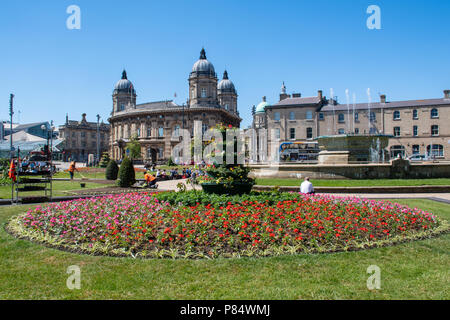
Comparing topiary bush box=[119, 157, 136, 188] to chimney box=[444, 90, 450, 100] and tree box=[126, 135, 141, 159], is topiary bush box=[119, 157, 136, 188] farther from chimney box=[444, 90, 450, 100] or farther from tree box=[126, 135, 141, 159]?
chimney box=[444, 90, 450, 100]

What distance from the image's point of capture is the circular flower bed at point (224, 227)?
277 inches

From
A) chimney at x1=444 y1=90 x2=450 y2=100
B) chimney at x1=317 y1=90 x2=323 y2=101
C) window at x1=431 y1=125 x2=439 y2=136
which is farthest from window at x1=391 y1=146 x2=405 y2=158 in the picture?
chimney at x1=317 y1=90 x2=323 y2=101

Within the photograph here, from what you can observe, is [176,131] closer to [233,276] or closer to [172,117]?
[172,117]

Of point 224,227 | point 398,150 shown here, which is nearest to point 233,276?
point 224,227

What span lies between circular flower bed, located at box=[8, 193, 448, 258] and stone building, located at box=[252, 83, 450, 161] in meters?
44.1

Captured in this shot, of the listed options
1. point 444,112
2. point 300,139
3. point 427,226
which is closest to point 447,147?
point 444,112

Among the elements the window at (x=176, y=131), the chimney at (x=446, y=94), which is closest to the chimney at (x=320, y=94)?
the chimney at (x=446, y=94)

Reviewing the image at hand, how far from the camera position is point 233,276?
5.55 m

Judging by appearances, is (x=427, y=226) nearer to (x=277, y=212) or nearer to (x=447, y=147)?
(x=277, y=212)

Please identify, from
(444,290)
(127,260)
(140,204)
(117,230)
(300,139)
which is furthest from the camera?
(300,139)

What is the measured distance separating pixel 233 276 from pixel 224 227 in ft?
8.11

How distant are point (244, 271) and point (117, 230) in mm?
3742

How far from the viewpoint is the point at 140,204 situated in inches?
431
